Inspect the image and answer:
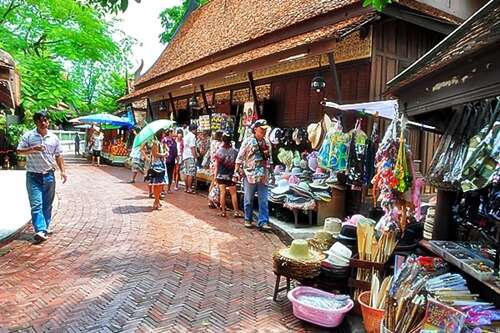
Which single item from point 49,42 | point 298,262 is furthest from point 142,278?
point 49,42

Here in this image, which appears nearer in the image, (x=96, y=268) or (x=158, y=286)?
(x=158, y=286)

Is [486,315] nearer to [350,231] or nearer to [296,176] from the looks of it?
[350,231]

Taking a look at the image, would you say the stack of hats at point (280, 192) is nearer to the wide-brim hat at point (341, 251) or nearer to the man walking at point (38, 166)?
the wide-brim hat at point (341, 251)

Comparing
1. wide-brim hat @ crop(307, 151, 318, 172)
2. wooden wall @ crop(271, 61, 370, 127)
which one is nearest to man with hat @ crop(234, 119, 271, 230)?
wide-brim hat @ crop(307, 151, 318, 172)

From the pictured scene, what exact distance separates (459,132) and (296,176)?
204 inches

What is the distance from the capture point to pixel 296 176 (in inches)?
334

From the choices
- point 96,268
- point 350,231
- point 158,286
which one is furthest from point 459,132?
point 96,268

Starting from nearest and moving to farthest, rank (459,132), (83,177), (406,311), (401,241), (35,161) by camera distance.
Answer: (406,311) < (459,132) < (401,241) < (35,161) < (83,177)

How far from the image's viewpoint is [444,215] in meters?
3.84

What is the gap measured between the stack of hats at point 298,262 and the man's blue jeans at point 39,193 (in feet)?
12.9

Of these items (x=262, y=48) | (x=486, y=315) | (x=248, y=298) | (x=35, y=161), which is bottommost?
(x=248, y=298)

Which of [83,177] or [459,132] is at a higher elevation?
[459,132]

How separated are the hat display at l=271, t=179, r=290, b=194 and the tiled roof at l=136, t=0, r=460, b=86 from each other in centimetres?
355

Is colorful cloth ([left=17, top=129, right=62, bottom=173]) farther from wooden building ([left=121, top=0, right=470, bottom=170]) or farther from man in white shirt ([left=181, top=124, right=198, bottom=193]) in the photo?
man in white shirt ([left=181, top=124, right=198, bottom=193])
